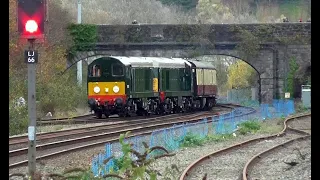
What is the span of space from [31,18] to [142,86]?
2369 centimetres

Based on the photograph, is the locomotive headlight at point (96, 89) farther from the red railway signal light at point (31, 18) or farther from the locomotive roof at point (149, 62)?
the red railway signal light at point (31, 18)

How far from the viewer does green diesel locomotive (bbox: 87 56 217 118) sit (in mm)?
31859

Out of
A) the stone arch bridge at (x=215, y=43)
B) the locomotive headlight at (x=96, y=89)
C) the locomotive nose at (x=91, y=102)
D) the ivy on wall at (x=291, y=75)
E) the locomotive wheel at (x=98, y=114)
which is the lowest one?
the locomotive wheel at (x=98, y=114)

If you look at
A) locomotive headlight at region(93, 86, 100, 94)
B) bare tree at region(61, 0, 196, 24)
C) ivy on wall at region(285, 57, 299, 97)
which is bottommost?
locomotive headlight at region(93, 86, 100, 94)

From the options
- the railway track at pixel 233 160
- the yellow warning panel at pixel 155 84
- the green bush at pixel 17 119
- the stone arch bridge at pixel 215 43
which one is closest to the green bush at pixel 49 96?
the green bush at pixel 17 119

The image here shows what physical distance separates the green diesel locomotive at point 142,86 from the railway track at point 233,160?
33.6 feet

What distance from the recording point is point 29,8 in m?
9.70

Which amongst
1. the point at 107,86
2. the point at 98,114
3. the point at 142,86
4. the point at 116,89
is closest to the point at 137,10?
the point at 142,86

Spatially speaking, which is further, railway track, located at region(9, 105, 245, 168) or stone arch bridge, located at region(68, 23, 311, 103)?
stone arch bridge, located at region(68, 23, 311, 103)

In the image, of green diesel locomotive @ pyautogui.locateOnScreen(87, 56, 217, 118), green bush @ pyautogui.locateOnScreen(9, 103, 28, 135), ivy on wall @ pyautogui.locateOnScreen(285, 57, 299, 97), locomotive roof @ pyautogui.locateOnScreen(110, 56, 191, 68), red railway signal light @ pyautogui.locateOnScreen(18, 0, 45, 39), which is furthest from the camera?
ivy on wall @ pyautogui.locateOnScreen(285, 57, 299, 97)

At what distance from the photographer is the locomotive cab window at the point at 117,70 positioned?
32.2 meters

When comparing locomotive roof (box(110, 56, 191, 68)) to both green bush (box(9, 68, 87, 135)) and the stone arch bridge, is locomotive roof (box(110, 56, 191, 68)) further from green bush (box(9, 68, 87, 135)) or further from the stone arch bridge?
the stone arch bridge

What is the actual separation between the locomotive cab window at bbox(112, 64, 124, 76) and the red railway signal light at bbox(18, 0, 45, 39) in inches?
881

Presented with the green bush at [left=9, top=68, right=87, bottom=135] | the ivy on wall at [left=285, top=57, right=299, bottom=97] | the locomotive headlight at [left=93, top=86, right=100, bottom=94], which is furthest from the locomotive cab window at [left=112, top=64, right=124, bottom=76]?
the ivy on wall at [left=285, top=57, right=299, bottom=97]
